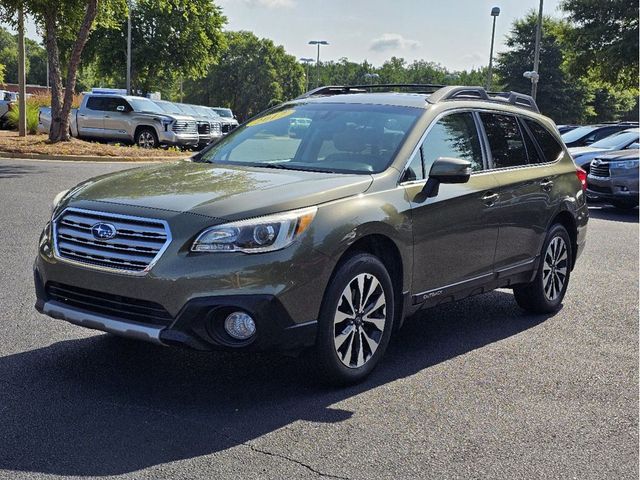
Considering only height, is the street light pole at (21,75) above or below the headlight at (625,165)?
above

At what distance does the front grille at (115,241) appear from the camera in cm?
439

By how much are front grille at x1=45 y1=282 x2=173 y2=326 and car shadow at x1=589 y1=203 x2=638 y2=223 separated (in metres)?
12.2

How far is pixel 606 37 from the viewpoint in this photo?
3378cm

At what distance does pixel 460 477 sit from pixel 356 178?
1972 mm

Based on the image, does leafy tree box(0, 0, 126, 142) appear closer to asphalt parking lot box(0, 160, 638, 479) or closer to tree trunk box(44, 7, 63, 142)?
tree trunk box(44, 7, 63, 142)

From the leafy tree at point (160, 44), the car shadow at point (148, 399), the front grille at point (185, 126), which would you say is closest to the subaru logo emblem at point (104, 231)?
the car shadow at point (148, 399)

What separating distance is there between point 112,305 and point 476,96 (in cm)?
341

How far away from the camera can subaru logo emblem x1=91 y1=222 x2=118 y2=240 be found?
14.8 feet

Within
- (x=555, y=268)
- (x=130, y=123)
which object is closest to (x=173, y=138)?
(x=130, y=123)

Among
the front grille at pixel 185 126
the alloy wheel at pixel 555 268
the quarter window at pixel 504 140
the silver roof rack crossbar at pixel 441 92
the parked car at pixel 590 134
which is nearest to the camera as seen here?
the silver roof rack crossbar at pixel 441 92

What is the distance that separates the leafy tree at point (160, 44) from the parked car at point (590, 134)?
28422mm

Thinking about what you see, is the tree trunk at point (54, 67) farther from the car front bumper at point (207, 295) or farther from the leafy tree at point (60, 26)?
the car front bumper at point (207, 295)

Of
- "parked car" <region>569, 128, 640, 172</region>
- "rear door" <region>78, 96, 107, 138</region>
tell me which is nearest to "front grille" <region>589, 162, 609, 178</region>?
"parked car" <region>569, 128, 640, 172</region>

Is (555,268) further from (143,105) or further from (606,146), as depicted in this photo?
(143,105)
